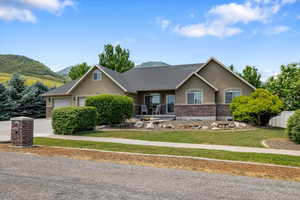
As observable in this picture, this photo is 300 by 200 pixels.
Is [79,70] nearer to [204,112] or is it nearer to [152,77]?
[152,77]

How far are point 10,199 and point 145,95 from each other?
2241 centimetres

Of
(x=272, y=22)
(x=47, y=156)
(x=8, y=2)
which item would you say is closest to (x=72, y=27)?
(x=8, y=2)

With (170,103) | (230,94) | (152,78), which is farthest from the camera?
(152,78)

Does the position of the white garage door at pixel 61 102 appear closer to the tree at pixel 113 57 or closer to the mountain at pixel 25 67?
the tree at pixel 113 57

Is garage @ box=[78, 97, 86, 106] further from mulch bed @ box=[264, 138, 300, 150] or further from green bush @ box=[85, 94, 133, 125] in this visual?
Answer: mulch bed @ box=[264, 138, 300, 150]

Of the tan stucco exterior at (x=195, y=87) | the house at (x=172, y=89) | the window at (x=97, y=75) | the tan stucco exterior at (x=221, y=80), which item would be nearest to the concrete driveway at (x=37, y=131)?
the house at (x=172, y=89)

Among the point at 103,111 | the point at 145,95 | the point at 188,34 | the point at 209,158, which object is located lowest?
the point at 209,158

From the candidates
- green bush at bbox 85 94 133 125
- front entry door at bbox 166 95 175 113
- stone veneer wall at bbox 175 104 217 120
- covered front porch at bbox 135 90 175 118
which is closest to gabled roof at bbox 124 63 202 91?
covered front porch at bbox 135 90 175 118

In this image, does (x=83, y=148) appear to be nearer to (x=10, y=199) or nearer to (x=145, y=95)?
(x=10, y=199)

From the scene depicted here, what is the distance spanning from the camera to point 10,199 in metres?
4.26

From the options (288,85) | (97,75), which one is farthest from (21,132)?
(288,85)

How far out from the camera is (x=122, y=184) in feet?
17.5

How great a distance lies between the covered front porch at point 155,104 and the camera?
83.6ft

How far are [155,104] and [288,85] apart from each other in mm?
13651
